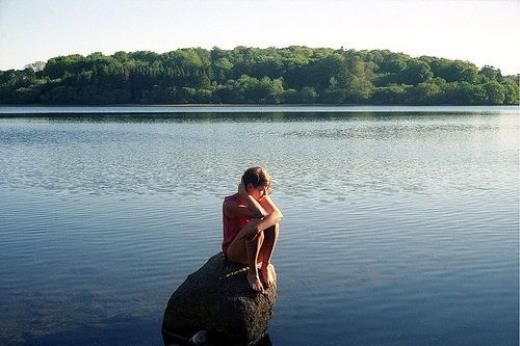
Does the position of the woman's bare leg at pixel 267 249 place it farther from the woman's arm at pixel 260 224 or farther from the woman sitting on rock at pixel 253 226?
the woman's arm at pixel 260 224

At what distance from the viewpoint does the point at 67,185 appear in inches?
911

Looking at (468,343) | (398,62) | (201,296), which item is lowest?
(468,343)

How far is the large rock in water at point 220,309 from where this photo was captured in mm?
8609

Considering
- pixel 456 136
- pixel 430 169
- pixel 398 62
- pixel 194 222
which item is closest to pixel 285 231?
pixel 194 222

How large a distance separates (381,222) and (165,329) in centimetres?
874

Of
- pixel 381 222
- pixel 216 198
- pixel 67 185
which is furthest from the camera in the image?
pixel 67 185

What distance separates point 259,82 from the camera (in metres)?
152

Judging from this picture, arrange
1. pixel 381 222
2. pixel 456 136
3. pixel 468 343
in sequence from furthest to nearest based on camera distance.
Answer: pixel 456 136, pixel 381 222, pixel 468 343

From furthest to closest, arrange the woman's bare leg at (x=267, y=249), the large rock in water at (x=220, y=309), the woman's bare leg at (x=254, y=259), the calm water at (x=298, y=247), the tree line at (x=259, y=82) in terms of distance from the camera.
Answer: the tree line at (x=259, y=82), the calm water at (x=298, y=247), the woman's bare leg at (x=267, y=249), the woman's bare leg at (x=254, y=259), the large rock in water at (x=220, y=309)

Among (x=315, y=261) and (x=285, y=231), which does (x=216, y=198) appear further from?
(x=315, y=261)

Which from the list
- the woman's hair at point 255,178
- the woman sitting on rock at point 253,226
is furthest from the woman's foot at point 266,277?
the woman's hair at point 255,178

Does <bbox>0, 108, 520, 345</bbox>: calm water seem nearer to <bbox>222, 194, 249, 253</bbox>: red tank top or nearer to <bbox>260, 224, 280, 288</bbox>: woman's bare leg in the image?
<bbox>260, 224, 280, 288</bbox>: woman's bare leg

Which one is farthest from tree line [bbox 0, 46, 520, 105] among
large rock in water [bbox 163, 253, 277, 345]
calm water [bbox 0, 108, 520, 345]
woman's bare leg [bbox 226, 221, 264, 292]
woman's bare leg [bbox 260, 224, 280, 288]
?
large rock in water [bbox 163, 253, 277, 345]

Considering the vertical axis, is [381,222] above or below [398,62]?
below
